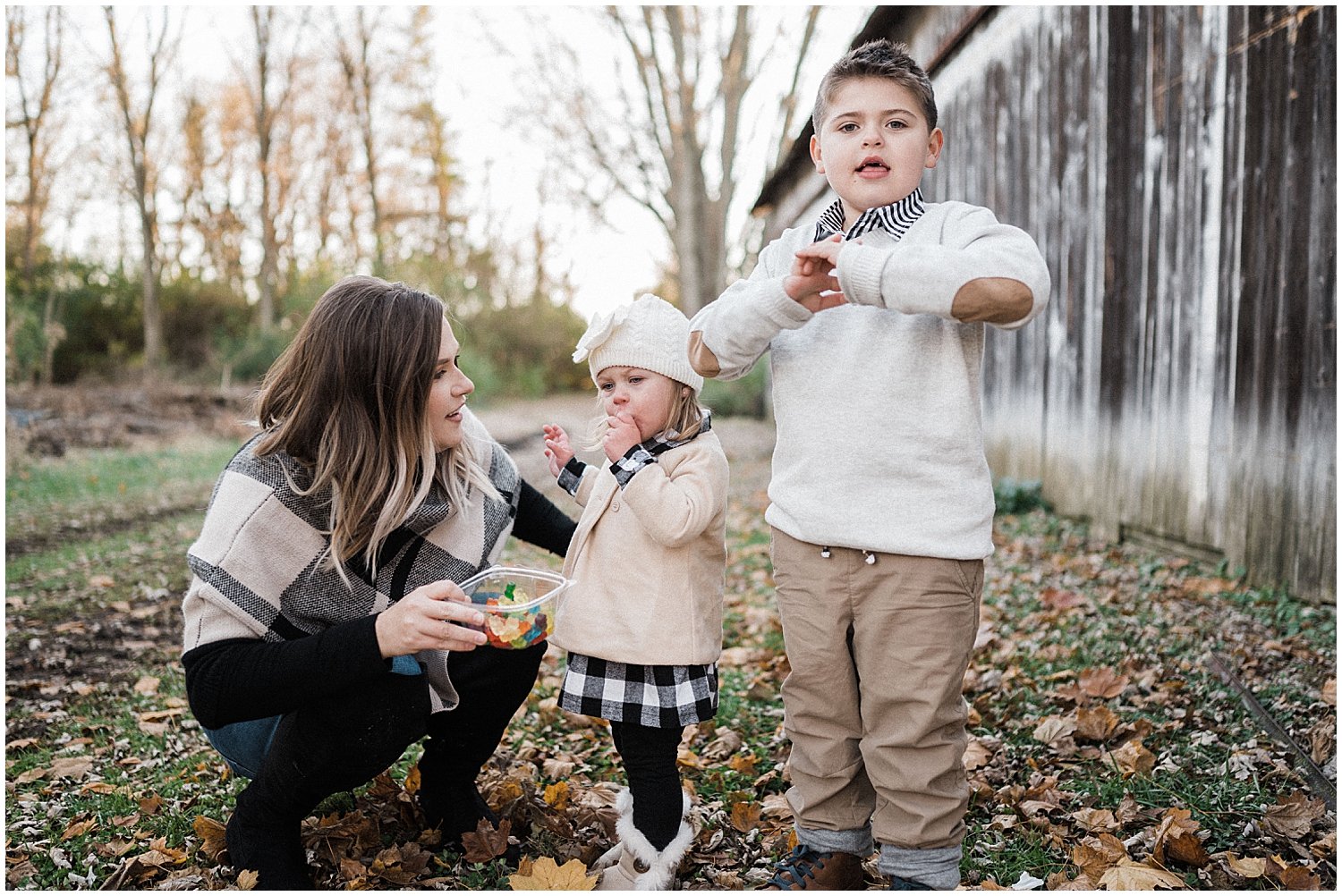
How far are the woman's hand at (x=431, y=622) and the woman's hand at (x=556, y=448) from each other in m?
0.58

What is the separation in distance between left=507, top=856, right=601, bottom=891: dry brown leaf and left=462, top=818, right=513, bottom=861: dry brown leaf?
15 centimetres

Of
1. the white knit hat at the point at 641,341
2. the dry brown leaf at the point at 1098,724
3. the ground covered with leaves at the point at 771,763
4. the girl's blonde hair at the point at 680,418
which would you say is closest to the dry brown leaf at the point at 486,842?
the ground covered with leaves at the point at 771,763

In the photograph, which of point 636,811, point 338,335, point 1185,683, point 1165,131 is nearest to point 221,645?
point 338,335

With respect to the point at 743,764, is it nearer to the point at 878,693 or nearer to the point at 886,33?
the point at 878,693

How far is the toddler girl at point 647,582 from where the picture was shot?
2129 mm

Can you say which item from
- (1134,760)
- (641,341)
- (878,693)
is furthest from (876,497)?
(1134,760)

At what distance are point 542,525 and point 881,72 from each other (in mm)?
1392

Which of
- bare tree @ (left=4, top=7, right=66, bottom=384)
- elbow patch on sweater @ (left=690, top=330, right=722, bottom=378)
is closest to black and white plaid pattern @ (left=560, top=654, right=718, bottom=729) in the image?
elbow patch on sweater @ (left=690, top=330, right=722, bottom=378)

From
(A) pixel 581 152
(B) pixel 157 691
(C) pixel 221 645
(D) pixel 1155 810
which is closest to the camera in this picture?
(C) pixel 221 645

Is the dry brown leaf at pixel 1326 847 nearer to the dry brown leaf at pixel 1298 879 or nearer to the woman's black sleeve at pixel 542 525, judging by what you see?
the dry brown leaf at pixel 1298 879

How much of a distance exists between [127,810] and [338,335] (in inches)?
53.6

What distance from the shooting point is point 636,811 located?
2.20 metres

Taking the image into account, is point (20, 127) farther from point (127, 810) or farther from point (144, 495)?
point (127, 810)

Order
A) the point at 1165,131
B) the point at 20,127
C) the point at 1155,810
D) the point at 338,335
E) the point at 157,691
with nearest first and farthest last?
the point at 338,335 → the point at 1155,810 → the point at 157,691 → the point at 1165,131 → the point at 20,127
